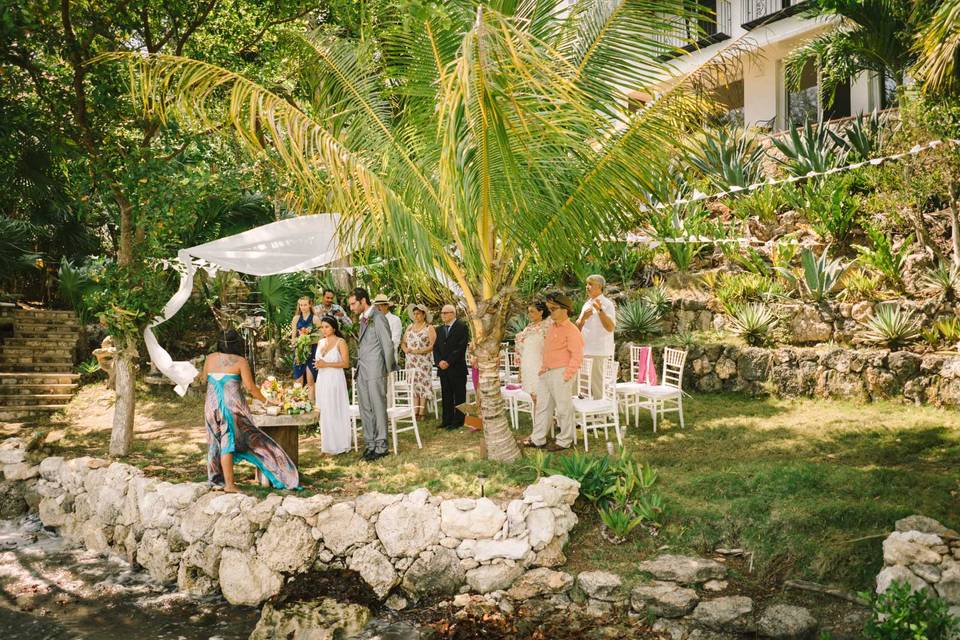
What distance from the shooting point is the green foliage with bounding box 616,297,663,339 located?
12.3 m

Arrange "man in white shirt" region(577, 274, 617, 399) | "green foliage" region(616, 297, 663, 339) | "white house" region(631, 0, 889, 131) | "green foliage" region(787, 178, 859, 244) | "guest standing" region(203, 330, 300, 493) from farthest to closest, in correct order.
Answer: "white house" region(631, 0, 889, 131)
"green foliage" region(787, 178, 859, 244)
"green foliage" region(616, 297, 663, 339)
"man in white shirt" region(577, 274, 617, 399)
"guest standing" region(203, 330, 300, 493)

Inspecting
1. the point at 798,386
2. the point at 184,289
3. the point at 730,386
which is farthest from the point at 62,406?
the point at 798,386

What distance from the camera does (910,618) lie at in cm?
450

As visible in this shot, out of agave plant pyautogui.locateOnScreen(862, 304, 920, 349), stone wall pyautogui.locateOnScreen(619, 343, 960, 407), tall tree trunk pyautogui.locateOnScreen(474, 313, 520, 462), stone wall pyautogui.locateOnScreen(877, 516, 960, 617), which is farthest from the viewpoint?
agave plant pyautogui.locateOnScreen(862, 304, 920, 349)

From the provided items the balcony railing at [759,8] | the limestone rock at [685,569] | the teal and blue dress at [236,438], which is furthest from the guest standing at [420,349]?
the balcony railing at [759,8]

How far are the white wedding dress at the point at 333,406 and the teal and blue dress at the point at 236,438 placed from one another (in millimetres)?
1303

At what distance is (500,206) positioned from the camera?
6.72 meters

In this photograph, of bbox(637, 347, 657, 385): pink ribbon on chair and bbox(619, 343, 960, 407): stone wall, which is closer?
bbox(619, 343, 960, 407): stone wall

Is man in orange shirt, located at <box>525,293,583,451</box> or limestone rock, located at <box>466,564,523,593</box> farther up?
man in orange shirt, located at <box>525,293,583,451</box>

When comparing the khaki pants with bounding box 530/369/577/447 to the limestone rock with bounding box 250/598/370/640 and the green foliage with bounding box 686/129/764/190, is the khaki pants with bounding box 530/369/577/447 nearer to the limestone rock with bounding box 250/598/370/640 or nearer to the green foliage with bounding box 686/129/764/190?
the limestone rock with bounding box 250/598/370/640

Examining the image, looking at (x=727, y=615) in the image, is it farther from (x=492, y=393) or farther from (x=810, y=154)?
(x=810, y=154)

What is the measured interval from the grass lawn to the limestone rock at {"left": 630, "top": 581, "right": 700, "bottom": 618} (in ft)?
0.90

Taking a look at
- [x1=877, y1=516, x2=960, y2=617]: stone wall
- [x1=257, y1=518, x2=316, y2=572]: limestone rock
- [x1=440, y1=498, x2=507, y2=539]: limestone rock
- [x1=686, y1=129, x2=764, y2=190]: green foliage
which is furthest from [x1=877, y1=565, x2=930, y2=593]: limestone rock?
[x1=686, y1=129, x2=764, y2=190]: green foliage

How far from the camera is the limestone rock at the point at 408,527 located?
6266mm
